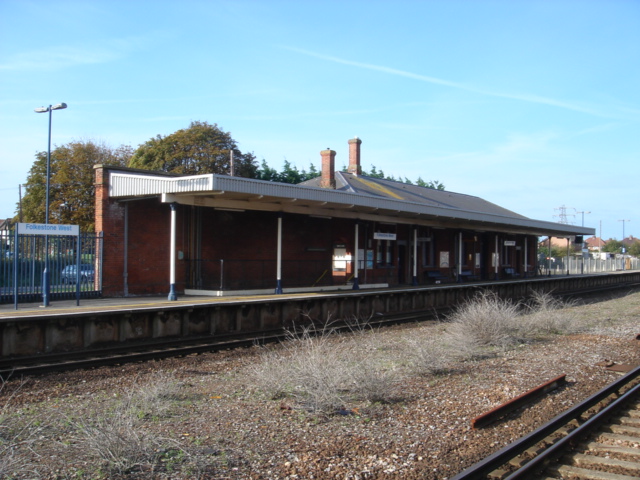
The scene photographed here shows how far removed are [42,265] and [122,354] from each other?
5889 millimetres

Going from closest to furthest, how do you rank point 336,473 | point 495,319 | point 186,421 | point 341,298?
point 336,473 < point 186,421 < point 495,319 < point 341,298

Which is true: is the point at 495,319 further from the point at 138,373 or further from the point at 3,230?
the point at 3,230

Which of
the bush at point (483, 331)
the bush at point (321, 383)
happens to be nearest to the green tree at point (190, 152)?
the bush at point (483, 331)

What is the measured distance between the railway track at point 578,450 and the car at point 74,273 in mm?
13767

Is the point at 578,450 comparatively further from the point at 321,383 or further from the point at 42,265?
the point at 42,265

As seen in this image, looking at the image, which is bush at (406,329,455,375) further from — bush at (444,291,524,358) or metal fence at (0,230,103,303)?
metal fence at (0,230,103,303)

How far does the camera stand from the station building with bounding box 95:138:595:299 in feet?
58.0

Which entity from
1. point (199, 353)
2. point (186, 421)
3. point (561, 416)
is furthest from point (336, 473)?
point (199, 353)

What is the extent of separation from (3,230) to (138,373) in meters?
7.75

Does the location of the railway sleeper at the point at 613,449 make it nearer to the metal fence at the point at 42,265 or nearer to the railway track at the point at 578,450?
the railway track at the point at 578,450

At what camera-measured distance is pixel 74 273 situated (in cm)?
1662

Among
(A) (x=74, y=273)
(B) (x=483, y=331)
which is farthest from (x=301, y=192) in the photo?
(B) (x=483, y=331)

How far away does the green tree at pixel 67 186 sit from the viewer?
39.1 m

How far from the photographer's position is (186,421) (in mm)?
6789
